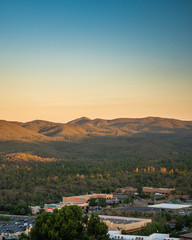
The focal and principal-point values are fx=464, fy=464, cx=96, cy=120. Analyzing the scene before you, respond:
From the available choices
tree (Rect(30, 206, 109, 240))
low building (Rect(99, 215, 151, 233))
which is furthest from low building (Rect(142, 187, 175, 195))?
tree (Rect(30, 206, 109, 240))

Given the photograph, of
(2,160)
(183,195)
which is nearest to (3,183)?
(2,160)

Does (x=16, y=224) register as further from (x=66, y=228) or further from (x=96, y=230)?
(x=96, y=230)

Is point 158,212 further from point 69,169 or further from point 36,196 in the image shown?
point 69,169

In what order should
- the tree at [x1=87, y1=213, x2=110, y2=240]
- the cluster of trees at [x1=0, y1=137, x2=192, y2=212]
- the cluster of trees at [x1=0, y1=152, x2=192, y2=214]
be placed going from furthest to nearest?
the cluster of trees at [x1=0, y1=137, x2=192, y2=212], the cluster of trees at [x1=0, y1=152, x2=192, y2=214], the tree at [x1=87, y1=213, x2=110, y2=240]

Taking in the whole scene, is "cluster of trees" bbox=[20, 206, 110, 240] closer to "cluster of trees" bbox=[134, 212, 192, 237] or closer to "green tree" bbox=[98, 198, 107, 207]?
"cluster of trees" bbox=[134, 212, 192, 237]

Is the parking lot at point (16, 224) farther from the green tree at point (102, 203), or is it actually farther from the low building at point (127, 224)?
the green tree at point (102, 203)

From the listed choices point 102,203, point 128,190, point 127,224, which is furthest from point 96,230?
point 128,190

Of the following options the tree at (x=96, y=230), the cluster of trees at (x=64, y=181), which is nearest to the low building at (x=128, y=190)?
the cluster of trees at (x=64, y=181)

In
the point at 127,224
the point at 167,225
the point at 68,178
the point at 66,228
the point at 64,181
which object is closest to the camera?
the point at 66,228
